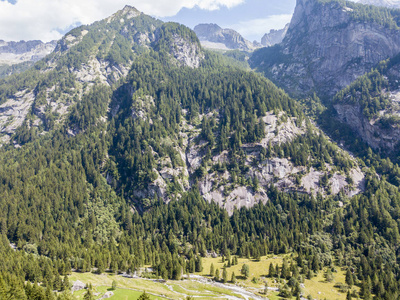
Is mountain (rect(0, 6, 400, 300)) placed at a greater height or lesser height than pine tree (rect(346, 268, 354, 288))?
greater

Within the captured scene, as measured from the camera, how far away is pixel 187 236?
527 ft

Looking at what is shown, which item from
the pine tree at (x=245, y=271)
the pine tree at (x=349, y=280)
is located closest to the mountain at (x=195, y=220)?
the pine tree at (x=349, y=280)

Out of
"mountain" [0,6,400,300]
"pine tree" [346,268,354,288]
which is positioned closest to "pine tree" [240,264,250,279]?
"mountain" [0,6,400,300]

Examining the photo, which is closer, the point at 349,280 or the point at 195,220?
the point at 349,280

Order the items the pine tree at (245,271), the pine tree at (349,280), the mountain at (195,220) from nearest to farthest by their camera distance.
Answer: the pine tree at (349,280), the mountain at (195,220), the pine tree at (245,271)

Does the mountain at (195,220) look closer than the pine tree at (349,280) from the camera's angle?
No

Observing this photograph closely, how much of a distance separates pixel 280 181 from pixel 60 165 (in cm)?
16041

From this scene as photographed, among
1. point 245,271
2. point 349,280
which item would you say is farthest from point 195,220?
point 349,280

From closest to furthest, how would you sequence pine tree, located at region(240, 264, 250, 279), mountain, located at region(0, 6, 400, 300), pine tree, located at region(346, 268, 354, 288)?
pine tree, located at region(346, 268, 354, 288)
mountain, located at region(0, 6, 400, 300)
pine tree, located at region(240, 264, 250, 279)

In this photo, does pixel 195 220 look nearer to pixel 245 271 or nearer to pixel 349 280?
Answer: pixel 245 271

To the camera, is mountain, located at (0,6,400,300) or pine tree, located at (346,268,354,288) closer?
pine tree, located at (346,268,354,288)

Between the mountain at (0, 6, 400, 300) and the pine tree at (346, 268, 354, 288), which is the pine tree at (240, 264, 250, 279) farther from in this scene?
the pine tree at (346, 268, 354, 288)

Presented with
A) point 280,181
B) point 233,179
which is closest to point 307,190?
point 280,181

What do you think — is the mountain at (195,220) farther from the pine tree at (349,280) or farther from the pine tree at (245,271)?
the pine tree at (245,271)
